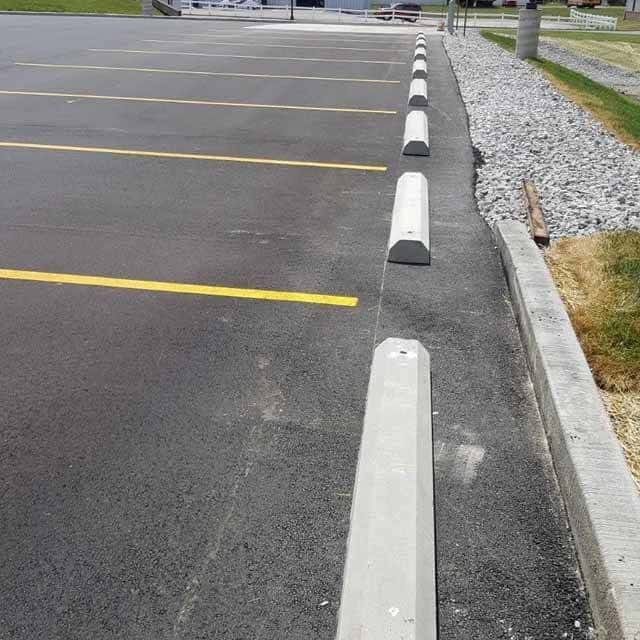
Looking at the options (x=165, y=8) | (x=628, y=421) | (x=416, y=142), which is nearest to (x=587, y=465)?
(x=628, y=421)

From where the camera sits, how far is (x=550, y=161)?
8422 mm

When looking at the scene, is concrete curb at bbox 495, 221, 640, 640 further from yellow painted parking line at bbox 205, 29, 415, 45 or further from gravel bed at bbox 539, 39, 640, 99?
yellow painted parking line at bbox 205, 29, 415, 45

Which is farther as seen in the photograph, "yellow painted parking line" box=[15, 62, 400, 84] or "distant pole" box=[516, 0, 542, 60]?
"distant pole" box=[516, 0, 542, 60]

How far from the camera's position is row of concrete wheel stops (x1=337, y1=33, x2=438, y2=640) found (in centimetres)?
247

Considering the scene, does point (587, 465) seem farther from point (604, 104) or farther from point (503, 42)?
point (503, 42)

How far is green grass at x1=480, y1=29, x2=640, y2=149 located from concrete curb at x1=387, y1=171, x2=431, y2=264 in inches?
177

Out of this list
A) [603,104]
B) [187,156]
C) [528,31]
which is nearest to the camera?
[187,156]

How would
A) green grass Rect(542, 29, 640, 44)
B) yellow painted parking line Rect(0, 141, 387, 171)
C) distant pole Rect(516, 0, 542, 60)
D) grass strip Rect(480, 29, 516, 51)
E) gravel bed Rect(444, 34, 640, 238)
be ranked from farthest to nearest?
1. green grass Rect(542, 29, 640, 44)
2. grass strip Rect(480, 29, 516, 51)
3. distant pole Rect(516, 0, 542, 60)
4. yellow painted parking line Rect(0, 141, 387, 171)
5. gravel bed Rect(444, 34, 640, 238)

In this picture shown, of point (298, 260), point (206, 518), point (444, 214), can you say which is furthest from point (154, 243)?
point (206, 518)

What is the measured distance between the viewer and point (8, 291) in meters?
5.12

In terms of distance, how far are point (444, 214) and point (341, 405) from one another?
3.52 m

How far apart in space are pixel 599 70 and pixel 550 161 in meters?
15.2

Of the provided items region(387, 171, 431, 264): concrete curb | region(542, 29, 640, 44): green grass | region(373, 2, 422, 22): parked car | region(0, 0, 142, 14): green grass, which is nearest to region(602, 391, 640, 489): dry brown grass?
region(387, 171, 431, 264): concrete curb

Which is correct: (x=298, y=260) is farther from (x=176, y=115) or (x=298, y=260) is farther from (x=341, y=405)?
(x=176, y=115)
